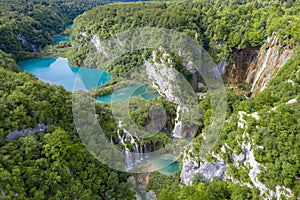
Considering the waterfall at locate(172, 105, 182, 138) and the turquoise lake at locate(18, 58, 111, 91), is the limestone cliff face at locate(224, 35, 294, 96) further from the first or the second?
the turquoise lake at locate(18, 58, 111, 91)

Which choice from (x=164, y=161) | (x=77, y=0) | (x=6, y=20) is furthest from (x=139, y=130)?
(x=77, y=0)

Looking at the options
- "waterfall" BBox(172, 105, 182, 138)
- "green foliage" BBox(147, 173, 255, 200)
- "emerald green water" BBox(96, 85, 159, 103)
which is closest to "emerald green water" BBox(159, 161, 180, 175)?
"green foliage" BBox(147, 173, 255, 200)

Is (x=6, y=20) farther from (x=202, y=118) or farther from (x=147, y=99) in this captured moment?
(x=202, y=118)

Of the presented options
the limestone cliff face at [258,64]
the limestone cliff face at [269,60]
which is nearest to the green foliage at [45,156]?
the limestone cliff face at [269,60]

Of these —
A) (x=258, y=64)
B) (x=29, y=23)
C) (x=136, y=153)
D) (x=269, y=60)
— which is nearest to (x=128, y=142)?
(x=136, y=153)

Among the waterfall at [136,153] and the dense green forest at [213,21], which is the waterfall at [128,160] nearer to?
the waterfall at [136,153]

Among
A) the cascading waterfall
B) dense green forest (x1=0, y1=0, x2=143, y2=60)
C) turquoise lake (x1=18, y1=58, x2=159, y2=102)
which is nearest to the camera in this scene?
the cascading waterfall
